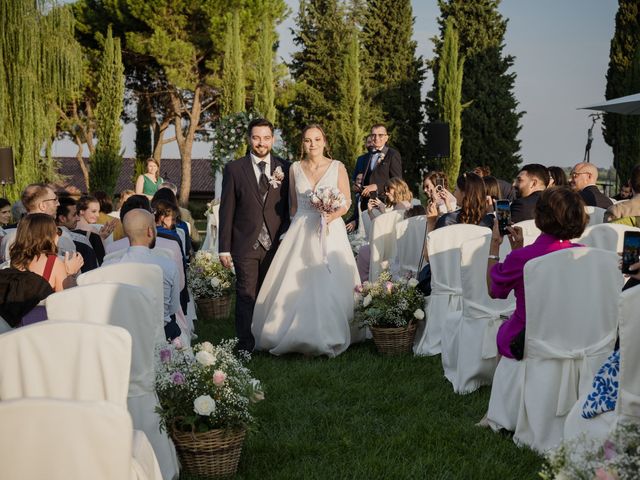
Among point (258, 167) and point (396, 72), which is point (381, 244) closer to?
point (258, 167)

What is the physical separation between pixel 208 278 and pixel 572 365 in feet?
21.2

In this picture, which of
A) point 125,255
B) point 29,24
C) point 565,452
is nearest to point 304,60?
point 29,24

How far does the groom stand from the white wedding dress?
0.16 metres

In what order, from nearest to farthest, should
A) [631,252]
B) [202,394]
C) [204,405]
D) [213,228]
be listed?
[631,252], [204,405], [202,394], [213,228]

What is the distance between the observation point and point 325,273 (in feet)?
24.2

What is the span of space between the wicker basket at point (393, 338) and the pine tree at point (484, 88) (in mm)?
28451

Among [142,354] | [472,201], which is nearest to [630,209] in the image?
[472,201]

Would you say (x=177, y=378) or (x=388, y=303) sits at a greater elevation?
(x=177, y=378)

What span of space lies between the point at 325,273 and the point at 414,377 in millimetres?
1495

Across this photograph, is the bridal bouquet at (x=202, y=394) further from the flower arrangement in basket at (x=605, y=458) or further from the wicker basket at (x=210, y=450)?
the flower arrangement in basket at (x=605, y=458)

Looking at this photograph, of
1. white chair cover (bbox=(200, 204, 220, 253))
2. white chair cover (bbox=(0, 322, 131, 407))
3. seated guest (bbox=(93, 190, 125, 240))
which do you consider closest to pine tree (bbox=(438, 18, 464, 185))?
white chair cover (bbox=(200, 204, 220, 253))

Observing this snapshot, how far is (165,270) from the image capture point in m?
5.35

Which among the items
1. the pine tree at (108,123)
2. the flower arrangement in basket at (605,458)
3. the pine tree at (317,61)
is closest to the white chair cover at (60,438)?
the flower arrangement in basket at (605,458)

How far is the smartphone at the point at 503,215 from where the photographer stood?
15.1ft
